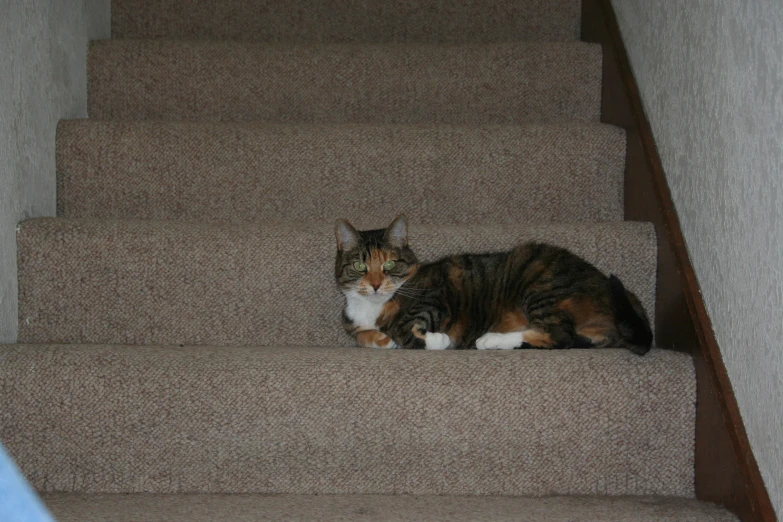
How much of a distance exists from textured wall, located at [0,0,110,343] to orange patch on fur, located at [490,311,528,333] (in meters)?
1.09

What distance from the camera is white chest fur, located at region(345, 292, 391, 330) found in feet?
6.66

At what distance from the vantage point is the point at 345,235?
6.61 feet

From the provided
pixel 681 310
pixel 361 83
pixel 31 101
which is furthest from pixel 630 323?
pixel 31 101

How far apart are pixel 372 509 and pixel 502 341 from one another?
56cm

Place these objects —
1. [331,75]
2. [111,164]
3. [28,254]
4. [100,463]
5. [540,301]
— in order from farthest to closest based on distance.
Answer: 1. [331,75]
2. [111,164]
3. [540,301]
4. [28,254]
5. [100,463]

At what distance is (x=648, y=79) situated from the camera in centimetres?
205

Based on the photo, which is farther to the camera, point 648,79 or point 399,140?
point 399,140

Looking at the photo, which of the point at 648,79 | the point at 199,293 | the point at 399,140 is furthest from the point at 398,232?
the point at 648,79

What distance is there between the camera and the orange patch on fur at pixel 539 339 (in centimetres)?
190

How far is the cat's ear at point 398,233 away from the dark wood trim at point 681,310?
55 centimetres

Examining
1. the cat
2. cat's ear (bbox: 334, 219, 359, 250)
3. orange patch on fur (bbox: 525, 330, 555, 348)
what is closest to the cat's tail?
the cat

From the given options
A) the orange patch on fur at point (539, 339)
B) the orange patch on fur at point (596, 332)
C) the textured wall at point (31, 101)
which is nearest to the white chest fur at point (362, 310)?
the orange patch on fur at point (539, 339)

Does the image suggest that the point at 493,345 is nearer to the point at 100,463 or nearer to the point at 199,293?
the point at 199,293

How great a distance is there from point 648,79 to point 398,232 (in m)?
0.69
